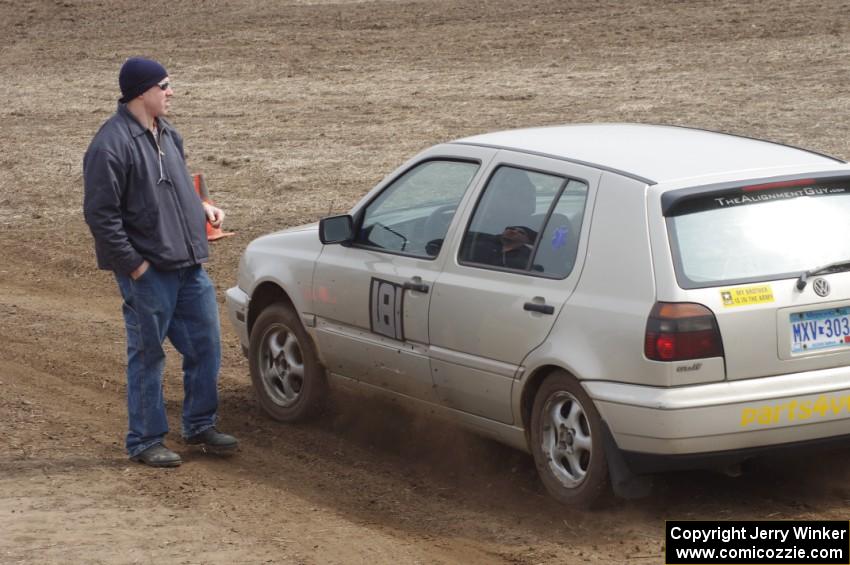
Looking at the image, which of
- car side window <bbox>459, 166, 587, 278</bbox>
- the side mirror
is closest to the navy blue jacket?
the side mirror

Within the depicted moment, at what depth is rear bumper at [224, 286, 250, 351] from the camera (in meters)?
8.90

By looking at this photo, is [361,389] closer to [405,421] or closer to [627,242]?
[405,421]

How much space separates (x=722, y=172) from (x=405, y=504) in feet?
7.23

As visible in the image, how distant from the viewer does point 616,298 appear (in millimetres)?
6387

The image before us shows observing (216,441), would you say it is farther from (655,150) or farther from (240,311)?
(655,150)

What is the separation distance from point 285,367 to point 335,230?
1.10 meters

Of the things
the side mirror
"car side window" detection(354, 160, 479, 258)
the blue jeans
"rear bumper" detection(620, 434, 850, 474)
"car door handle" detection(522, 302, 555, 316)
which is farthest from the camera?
the side mirror

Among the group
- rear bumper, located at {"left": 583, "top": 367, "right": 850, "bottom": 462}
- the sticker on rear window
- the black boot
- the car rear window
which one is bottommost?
the black boot

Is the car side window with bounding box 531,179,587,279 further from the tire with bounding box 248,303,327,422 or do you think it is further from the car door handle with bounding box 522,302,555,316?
the tire with bounding box 248,303,327,422

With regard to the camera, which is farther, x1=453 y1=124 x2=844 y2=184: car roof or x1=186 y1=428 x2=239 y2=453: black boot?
x1=186 y1=428 x2=239 y2=453: black boot

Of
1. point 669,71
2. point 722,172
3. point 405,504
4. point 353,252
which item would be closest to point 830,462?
point 722,172

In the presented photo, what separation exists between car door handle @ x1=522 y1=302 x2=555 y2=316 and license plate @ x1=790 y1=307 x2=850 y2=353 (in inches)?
42.0

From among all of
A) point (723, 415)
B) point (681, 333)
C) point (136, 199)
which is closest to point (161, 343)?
point (136, 199)

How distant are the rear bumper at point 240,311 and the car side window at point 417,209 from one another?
1.16 meters
